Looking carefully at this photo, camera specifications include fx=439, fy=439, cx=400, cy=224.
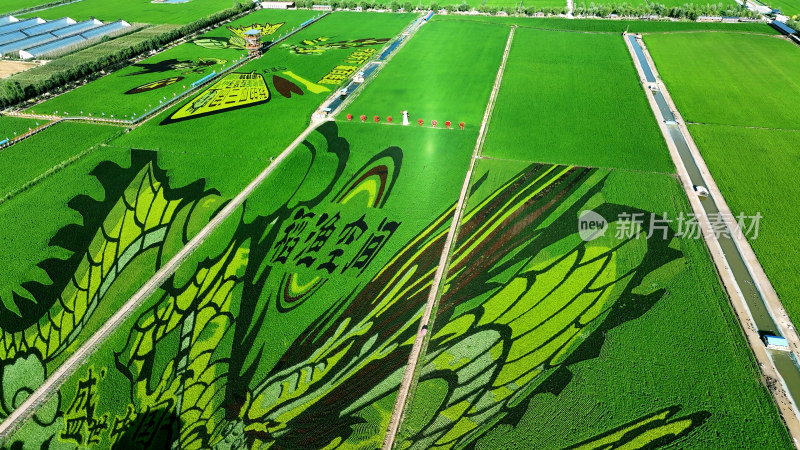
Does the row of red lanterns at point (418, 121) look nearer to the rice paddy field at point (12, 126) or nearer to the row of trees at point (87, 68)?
the rice paddy field at point (12, 126)

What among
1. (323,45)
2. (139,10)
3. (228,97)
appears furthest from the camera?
(139,10)

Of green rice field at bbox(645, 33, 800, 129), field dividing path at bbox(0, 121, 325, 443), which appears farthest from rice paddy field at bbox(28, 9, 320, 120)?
green rice field at bbox(645, 33, 800, 129)

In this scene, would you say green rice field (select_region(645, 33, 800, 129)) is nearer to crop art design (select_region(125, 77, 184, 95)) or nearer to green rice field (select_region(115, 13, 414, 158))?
green rice field (select_region(115, 13, 414, 158))

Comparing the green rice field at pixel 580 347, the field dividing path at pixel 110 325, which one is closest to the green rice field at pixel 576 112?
the green rice field at pixel 580 347

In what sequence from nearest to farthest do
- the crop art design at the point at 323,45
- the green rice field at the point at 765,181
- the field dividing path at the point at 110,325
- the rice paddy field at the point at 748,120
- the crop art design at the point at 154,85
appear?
the field dividing path at the point at 110,325 < the green rice field at the point at 765,181 < the rice paddy field at the point at 748,120 < the crop art design at the point at 154,85 < the crop art design at the point at 323,45

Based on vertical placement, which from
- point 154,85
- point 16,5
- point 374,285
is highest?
point 16,5

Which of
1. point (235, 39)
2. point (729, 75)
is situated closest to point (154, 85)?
point (235, 39)

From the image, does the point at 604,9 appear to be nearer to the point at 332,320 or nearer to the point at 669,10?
the point at 669,10
